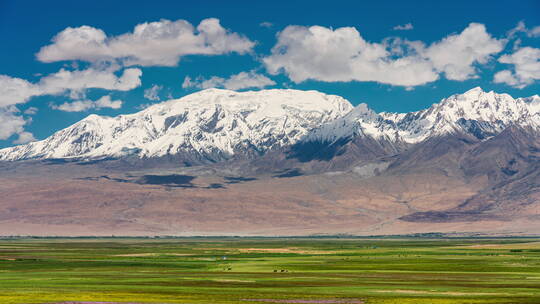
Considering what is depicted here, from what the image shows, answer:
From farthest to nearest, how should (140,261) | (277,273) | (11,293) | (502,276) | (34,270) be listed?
(140,261) < (34,270) < (277,273) < (502,276) < (11,293)

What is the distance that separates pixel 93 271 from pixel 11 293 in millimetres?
41751

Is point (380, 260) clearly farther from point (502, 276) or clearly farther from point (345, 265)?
point (502, 276)

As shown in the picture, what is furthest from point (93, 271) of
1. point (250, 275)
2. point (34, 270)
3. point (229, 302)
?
point (229, 302)

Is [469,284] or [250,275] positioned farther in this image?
[250,275]

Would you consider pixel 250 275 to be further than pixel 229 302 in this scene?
Yes

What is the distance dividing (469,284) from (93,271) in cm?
5716

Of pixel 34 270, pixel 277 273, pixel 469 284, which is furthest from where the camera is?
pixel 34 270

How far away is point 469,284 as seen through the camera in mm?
106125

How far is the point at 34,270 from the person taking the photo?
5418 inches

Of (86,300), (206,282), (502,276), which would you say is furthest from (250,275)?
(86,300)

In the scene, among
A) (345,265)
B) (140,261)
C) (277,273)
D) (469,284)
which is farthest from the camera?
(140,261)

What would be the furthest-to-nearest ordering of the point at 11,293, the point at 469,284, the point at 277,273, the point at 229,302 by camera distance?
the point at 277,273 < the point at 469,284 < the point at 11,293 < the point at 229,302

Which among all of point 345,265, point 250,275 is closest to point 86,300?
point 250,275

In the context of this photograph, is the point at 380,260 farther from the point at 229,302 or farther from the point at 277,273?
the point at 229,302
